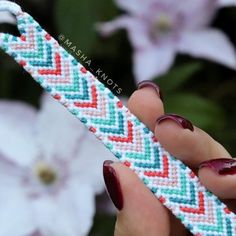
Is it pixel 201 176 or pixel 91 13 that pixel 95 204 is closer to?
pixel 91 13

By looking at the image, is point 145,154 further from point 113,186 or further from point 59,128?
point 59,128

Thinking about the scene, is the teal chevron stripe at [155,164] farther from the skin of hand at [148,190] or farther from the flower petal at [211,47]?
the flower petal at [211,47]

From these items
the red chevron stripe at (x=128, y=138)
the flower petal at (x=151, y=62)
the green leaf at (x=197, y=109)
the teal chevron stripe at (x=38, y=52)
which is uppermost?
the flower petal at (x=151, y=62)

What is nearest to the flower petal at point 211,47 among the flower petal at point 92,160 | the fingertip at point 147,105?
the flower petal at point 92,160

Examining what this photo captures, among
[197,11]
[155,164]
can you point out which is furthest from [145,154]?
[197,11]

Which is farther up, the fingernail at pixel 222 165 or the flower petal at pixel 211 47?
the flower petal at pixel 211 47

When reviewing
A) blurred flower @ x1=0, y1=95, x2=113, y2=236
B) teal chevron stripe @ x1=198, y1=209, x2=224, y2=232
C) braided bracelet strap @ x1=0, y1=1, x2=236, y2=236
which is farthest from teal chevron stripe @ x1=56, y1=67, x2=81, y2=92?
blurred flower @ x1=0, y1=95, x2=113, y2=236
